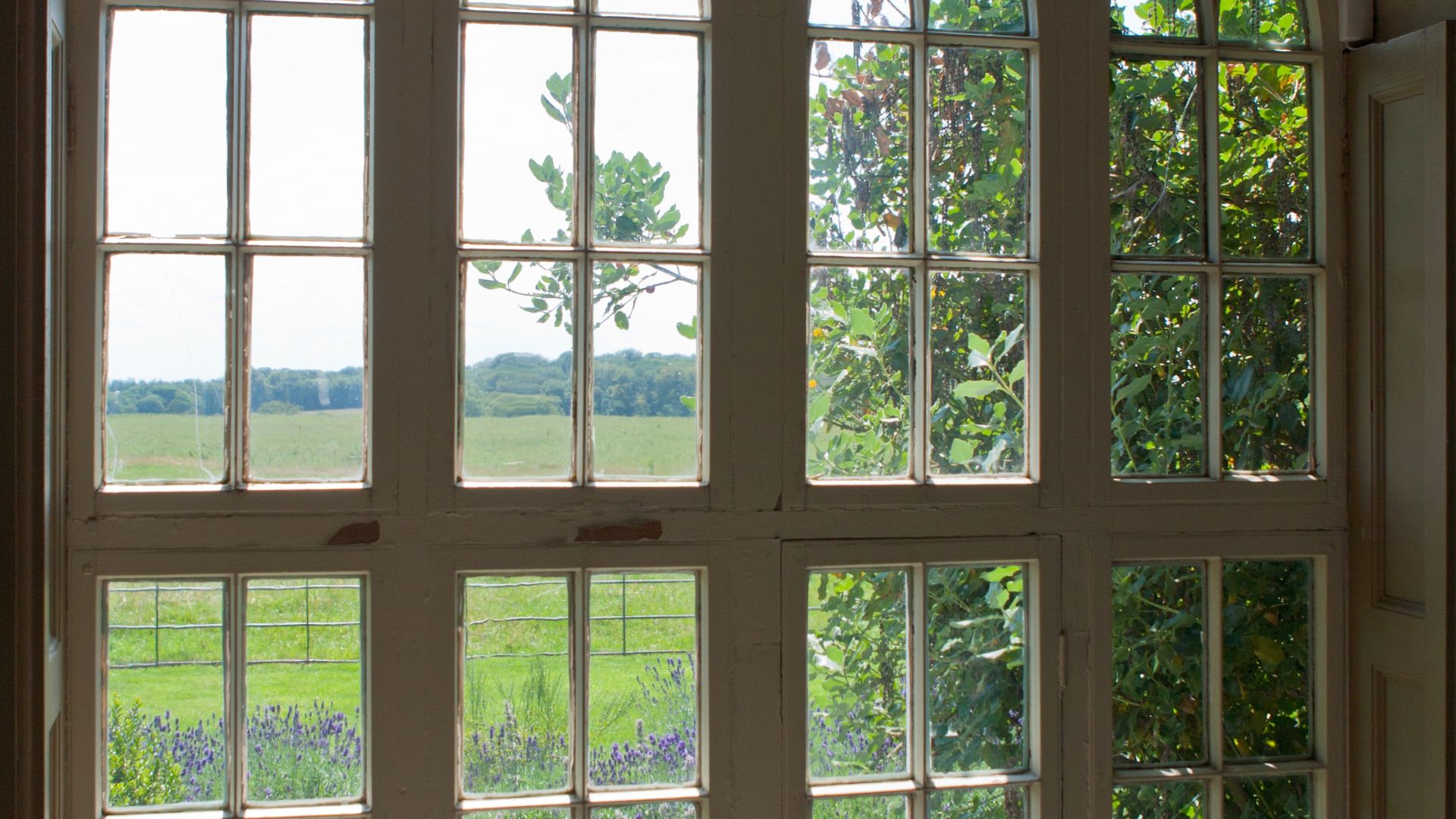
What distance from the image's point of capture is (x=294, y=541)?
173 cm

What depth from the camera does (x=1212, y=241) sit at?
198 cm

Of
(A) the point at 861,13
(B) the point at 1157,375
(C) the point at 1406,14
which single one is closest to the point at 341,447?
(A) the point at 861,13

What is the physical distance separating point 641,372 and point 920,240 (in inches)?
22.7

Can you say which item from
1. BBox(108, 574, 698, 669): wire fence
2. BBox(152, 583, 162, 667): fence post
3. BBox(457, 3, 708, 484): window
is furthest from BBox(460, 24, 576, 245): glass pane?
BBox(152, 583, 162, 667): fence post

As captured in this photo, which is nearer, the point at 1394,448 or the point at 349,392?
the point at 349,392

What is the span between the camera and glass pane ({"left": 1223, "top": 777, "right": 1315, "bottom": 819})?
1997mm

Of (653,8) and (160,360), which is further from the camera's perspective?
(653,8)

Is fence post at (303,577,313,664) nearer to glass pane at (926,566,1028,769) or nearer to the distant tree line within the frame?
the distant tree line

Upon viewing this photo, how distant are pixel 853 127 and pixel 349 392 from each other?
40.5 inches

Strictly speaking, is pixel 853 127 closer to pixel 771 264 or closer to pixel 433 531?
pixel 771 264

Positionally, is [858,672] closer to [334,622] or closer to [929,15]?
[334,622]
